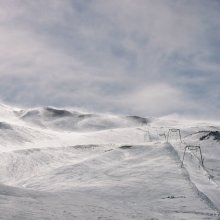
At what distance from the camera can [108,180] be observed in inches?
1208

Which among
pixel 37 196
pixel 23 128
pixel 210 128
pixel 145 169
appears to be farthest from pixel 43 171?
pixel 210 128

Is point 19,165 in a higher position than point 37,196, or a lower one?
higher

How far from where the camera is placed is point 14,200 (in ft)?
58.2

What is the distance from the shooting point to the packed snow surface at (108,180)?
59.3 ft

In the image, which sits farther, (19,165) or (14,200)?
(19,165)

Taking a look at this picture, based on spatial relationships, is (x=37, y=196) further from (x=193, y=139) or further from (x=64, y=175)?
(x=193, y=139)

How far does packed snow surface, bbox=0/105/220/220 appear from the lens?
18.1 m

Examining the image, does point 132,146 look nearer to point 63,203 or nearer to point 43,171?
point 43,171

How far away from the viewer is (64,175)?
112 ft

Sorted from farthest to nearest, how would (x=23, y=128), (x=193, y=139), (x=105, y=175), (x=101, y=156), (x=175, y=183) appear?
(x=23, y=128) → (x=193, y=139) → (x=101, y=156) → (x=105, y=175) → (x=175, y=183)

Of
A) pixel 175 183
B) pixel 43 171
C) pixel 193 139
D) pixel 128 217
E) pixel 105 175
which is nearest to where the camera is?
pixel 128 217

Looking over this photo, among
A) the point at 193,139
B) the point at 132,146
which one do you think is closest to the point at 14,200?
the point at 132,146

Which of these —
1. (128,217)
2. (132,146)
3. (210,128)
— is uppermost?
(210,128)

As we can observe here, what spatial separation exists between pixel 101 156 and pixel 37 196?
20289 millimetres
